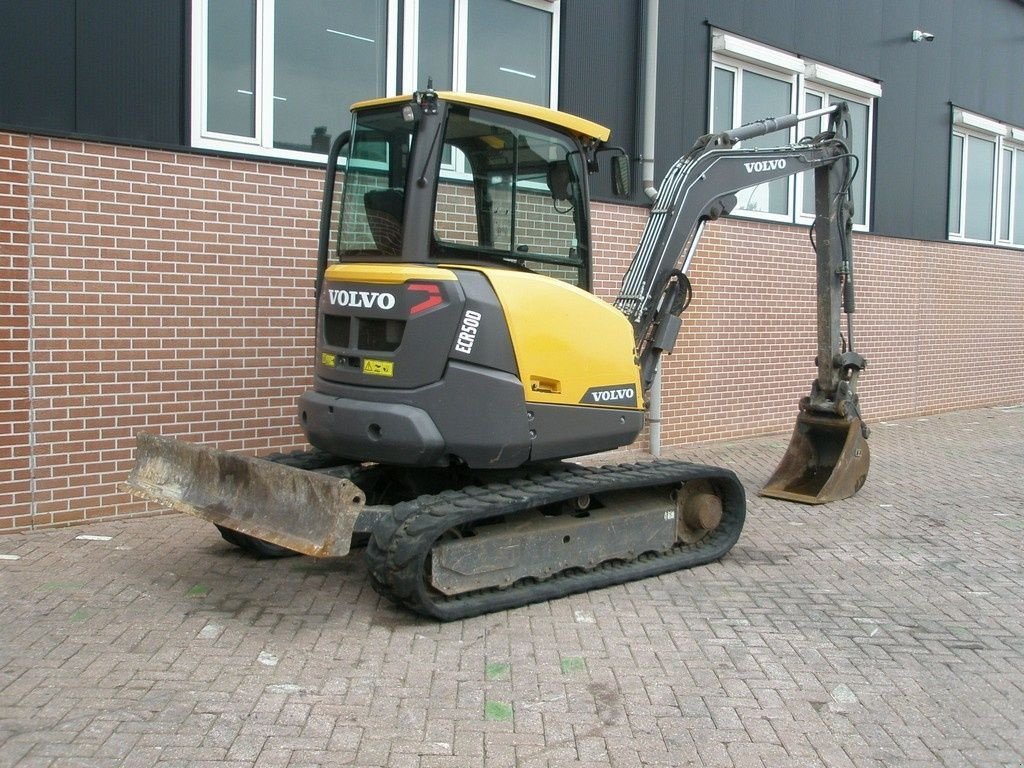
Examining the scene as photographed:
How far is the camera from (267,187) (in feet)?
25.4

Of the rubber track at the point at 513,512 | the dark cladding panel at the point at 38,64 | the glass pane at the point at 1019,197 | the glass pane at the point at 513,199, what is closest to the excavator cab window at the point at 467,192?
the glass pane at the point at 513,199

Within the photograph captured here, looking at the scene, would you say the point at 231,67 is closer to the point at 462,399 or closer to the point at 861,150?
the point at 462,399

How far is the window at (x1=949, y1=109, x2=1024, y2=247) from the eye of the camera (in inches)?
603

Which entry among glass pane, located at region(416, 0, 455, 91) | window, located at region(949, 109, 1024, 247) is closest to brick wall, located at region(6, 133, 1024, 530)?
glass pane, located at region(416, 0, 455, 91)

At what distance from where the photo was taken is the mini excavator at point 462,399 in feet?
17.6

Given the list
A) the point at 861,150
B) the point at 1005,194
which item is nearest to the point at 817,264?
the point at 861,150

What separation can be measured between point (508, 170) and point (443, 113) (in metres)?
0.49

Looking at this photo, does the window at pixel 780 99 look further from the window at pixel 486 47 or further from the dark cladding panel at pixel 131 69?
the dark cladding panel at pixel 131 69

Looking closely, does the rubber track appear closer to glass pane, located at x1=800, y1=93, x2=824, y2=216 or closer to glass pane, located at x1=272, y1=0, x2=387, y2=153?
glass pane, located at x1=272, y1=0, x2=387, y2=153

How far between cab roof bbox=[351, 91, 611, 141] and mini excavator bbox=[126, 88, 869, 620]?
0.01m

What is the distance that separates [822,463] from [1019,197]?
34.6 feet

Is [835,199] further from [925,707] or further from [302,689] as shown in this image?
[302,689]

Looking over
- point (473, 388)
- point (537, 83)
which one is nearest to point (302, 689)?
point (473, 388)

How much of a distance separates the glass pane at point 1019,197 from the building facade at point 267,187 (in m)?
4.54
